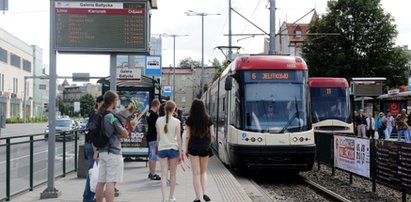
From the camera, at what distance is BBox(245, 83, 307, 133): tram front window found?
13930 mm

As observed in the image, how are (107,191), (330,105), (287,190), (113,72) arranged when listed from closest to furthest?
1. (107,191)
2. (113,72)
3. (287,190)
4. (330,105)

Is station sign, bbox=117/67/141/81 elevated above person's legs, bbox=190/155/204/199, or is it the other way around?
station sign, bbox=117/67/141/81

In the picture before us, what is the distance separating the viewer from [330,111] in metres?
23.5

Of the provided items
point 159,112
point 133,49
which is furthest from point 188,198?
point 133,49

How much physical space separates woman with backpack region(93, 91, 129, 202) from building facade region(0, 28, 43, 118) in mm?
72053

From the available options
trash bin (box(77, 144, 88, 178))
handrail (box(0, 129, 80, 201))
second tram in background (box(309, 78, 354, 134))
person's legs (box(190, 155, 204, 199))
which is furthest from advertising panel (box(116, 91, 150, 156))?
second tram in background (box(309, 78, 354, 134))

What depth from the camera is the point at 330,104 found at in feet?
77.4

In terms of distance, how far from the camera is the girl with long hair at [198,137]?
9086 millimetres

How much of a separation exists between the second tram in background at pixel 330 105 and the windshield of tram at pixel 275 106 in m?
8.95

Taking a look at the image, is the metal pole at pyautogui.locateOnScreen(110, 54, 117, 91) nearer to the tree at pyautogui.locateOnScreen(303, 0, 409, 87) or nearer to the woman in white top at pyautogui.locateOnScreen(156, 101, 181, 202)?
the woman in white top at pyautogui.locateOnScreen(156, 101, 181, 202)

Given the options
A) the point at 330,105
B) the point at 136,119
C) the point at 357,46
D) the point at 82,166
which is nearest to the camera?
the point at 82,166

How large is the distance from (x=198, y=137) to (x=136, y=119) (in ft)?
22.0

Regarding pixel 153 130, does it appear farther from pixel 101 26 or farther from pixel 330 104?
pixel 330 104

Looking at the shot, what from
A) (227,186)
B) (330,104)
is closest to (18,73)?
(330,104)
